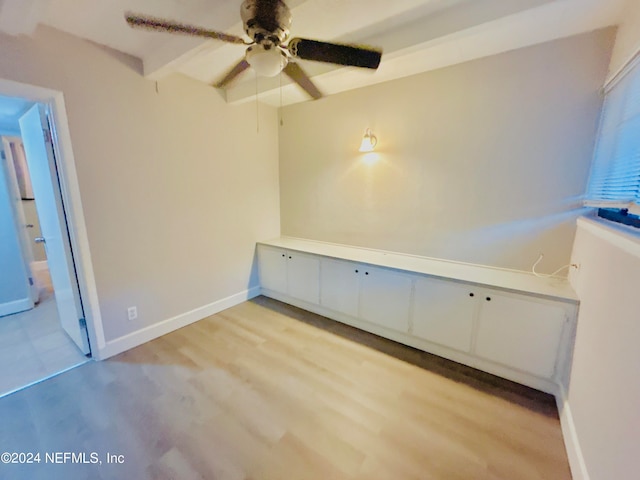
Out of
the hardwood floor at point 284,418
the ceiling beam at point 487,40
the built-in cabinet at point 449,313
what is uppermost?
the ceiling beam at point 487,40

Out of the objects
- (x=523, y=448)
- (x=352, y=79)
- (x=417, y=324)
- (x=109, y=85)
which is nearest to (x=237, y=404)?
(x=417, y=324)

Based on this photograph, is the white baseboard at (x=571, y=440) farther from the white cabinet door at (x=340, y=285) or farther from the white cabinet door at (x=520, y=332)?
Result: the white cabinet door at (x=340, y=285)

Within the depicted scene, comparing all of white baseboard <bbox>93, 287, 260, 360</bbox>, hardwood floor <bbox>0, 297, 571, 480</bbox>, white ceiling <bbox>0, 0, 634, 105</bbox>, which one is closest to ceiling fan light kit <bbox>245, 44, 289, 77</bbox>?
white ceiling <bbox>0, 0, 634, 105</bbox>

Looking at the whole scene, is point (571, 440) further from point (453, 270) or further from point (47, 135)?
point (47, 135)

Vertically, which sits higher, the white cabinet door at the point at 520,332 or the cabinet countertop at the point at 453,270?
the cabinet countertop at the point at 453,270

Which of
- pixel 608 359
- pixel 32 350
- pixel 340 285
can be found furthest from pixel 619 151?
pixel 32 350

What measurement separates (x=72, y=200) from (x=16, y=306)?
2.24 m

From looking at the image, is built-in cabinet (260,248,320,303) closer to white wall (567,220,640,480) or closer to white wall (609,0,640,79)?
white wall (567,220,640,480)

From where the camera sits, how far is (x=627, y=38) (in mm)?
1546

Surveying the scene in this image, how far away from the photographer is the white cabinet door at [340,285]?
2703 millimetres

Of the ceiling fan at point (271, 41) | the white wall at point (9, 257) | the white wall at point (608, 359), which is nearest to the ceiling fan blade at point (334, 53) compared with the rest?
the ceiling fan at point (271, 41)

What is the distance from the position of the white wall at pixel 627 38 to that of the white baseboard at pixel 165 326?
3.72m

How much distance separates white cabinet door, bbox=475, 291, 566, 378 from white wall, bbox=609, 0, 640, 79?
59.3 inches

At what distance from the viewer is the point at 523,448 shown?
150 cm
